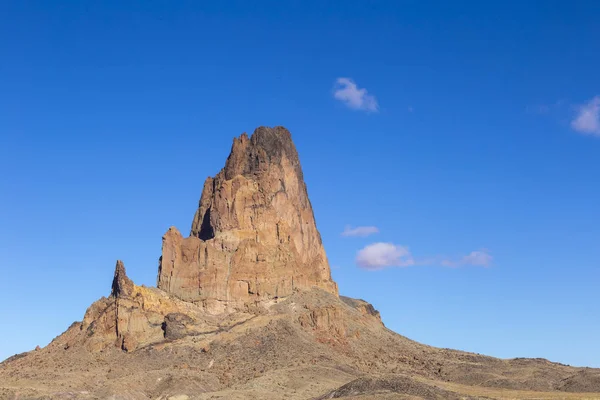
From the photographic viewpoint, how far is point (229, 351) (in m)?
175

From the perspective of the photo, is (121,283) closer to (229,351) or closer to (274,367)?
(229,351)

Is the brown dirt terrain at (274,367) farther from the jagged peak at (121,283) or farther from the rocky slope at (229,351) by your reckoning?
the jagged peak at (121,283)

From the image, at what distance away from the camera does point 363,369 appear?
585 ft

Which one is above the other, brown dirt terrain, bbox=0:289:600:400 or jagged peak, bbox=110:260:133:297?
jagged peak, bbox=110:260:133:297

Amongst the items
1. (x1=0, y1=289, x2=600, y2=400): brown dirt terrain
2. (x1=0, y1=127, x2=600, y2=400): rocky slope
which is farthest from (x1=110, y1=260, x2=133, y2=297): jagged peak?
(x1=0, y1=289, x2=600, y2=400): brown dirt terrain

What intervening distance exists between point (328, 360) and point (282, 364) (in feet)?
30.2

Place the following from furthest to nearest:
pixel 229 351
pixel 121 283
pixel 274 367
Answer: pixel 121 283 → pixel 229 351 → pixel 274 367

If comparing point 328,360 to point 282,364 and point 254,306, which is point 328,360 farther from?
point 254,306

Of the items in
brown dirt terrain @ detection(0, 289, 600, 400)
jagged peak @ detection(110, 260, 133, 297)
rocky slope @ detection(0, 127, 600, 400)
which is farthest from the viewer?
jagged peak @ detection(110, 260, 133, 297)

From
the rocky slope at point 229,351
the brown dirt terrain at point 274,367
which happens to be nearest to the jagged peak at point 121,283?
the rocky slope at point 229,351

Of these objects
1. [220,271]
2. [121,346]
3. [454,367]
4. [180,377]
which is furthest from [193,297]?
[454,367]

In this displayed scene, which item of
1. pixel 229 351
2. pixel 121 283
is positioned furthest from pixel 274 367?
pixel 121 283

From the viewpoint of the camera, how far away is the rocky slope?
158 m

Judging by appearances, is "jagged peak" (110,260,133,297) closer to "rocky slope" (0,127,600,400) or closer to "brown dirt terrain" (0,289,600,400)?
"rocky slope" (0,127,600,400)
